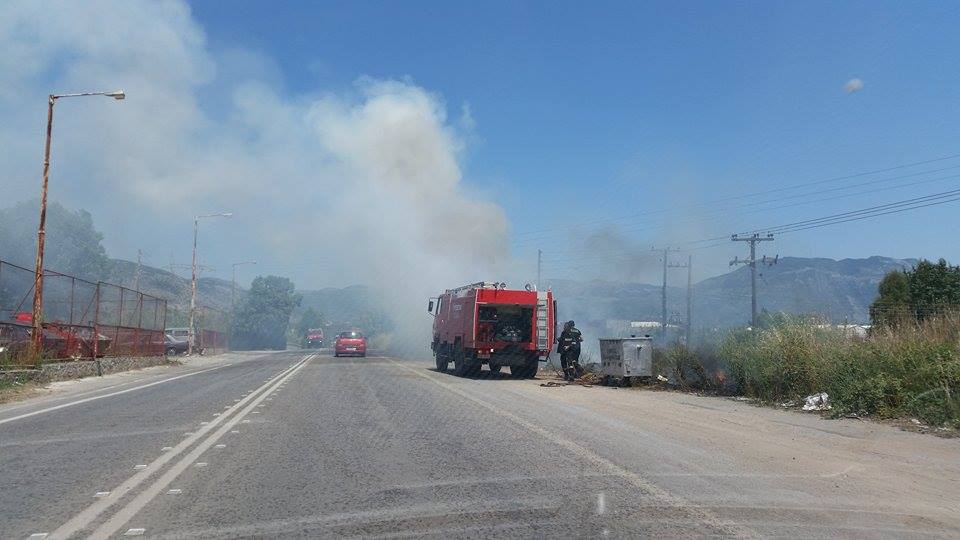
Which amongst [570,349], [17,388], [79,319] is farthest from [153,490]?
[79,319]

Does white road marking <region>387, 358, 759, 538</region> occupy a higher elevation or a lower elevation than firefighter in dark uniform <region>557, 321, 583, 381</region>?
lower

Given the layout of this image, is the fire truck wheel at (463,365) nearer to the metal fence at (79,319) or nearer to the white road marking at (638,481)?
the metal fence at (79,319)

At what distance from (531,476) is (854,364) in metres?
8.98

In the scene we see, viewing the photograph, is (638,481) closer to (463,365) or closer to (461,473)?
(461,473)

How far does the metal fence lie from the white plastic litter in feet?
59.1

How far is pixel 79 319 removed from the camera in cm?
2911

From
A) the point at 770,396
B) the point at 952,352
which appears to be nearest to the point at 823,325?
the point at 770,396

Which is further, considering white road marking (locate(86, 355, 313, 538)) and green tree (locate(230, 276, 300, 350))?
green tree (locate(230, 276, 300, 350))

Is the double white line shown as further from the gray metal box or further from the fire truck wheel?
the fire truck wheel

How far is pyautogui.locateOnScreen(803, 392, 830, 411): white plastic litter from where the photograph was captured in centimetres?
1441

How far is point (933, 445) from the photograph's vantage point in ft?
34.0

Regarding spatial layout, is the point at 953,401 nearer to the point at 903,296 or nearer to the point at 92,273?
the point at 903,296

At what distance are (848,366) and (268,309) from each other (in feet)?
328

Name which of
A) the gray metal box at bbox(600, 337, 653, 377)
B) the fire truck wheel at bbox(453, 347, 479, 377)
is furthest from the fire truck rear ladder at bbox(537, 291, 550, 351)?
the gray metal box at bbox(600, 337, 653, 377)
